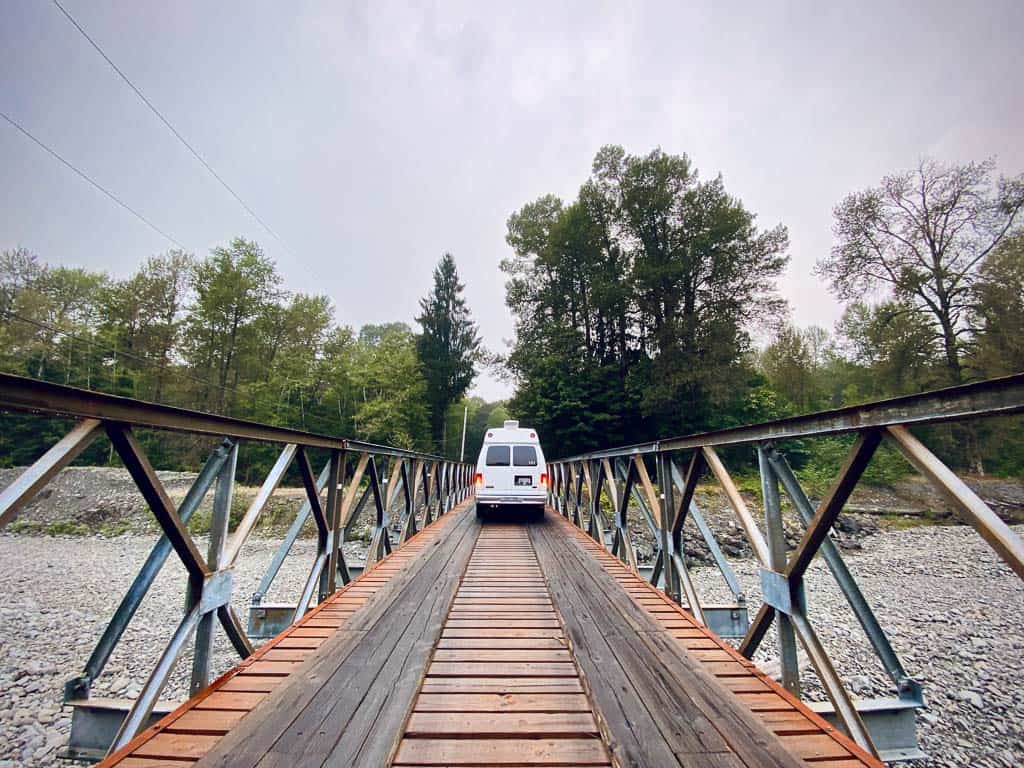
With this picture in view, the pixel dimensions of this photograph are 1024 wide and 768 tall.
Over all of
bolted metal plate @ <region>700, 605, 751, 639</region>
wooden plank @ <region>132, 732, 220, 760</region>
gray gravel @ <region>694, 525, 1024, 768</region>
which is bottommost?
gray gravel @ <region>694, 525, 1024, 768</region>

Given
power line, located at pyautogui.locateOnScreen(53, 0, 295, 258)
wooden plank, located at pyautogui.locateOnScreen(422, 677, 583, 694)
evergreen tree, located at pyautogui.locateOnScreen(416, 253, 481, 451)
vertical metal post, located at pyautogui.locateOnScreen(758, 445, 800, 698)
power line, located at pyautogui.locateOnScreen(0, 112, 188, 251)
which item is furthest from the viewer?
evergreen tree, located at pyautogui.locateOnScreen(416, 253, 481, 451)

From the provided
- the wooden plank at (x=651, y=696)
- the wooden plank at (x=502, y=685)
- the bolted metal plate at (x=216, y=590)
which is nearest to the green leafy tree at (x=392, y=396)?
the bolted metal plate at (x=216, y=590)

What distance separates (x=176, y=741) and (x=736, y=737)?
204cm

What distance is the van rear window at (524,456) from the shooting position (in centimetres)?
803

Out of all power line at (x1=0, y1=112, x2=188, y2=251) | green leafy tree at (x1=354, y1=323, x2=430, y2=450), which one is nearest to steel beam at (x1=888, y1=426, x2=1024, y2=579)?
power line at (x1=0, y1=112, x2=188, y2=251)

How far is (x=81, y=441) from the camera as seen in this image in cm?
147

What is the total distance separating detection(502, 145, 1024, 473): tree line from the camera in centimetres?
1716

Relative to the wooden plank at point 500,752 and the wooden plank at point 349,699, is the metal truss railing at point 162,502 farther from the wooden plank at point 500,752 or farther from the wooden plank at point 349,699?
the wooden plank at point 500,752

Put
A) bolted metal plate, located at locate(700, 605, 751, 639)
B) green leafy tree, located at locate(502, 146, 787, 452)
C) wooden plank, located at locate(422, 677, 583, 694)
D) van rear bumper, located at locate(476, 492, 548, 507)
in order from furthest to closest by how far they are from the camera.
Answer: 1. green leafy tree, located at locate(502, 146, 787, 452)
2. van rear bumper, located at locate(476, 492, 548, 507)
3. bolted metal plate, located at locate(700, 605, 751, 639)
4. wooden plank, located at locate(422, 677, 583, 694)

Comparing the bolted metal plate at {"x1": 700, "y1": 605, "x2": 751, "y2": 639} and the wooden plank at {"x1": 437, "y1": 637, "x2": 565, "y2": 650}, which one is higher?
the wooden plank at {"x1": 437, "y1": 637, "x2": 565, "y2": 650}

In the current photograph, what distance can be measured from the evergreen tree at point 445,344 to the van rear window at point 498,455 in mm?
23088

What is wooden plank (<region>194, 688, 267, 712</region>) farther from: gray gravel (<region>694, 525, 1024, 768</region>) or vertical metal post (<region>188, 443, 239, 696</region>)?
gray gravel (<region>694, 525, 1024, 768</region>)

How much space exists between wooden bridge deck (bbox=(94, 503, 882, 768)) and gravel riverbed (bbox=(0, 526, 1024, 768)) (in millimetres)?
5295

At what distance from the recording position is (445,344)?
32312 mm
